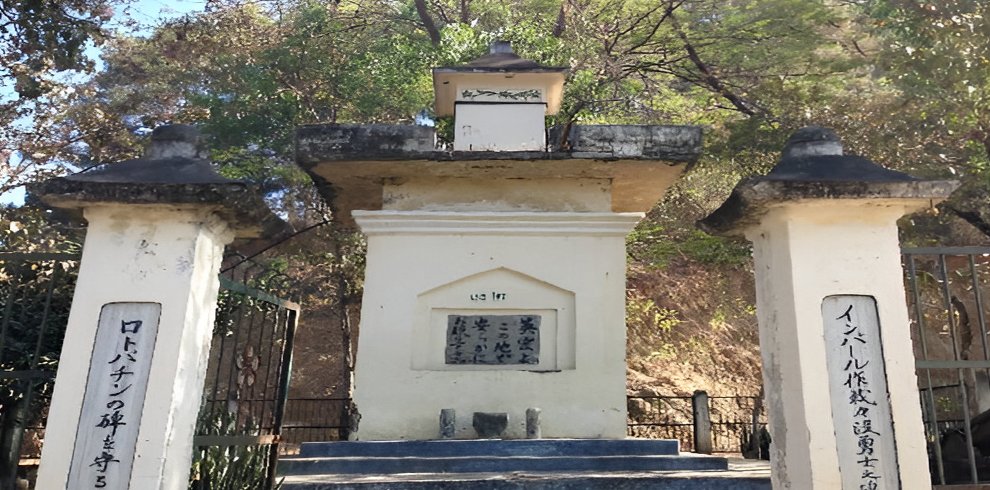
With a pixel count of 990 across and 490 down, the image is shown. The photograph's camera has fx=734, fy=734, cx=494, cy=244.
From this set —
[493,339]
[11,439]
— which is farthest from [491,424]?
[11,439]

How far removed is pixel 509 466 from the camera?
5.21 metres

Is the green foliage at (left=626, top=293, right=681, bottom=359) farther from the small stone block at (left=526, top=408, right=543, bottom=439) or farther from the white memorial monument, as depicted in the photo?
the small stone block at (left=526, top=408, right=543, bottom=439)

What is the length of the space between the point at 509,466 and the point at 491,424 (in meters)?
0.86

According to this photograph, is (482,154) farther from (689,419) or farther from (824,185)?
(689,419)

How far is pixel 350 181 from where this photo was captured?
270 inches

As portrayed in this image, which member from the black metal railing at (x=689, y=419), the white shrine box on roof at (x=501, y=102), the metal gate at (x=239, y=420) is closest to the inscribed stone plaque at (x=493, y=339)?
the white shrine box on roof at (x=501, y=102)

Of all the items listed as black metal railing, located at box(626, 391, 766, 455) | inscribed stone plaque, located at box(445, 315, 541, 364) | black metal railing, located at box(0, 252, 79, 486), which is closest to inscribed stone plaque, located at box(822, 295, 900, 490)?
inscribed stone plaque, located at box(445, 315, 541, 364)

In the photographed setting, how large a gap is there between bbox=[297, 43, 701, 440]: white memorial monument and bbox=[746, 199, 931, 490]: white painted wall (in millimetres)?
2585

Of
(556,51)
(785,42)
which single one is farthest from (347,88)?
(785,42)

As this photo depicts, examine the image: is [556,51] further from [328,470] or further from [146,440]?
[146,440]

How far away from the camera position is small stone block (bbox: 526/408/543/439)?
19.9 ft

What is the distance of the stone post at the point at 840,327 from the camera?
11.3ft

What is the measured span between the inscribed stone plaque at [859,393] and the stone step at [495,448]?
7.18ft

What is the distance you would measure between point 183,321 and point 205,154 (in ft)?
3.19
